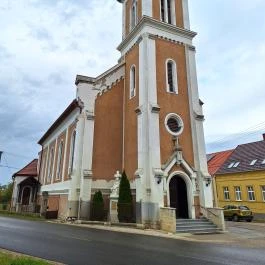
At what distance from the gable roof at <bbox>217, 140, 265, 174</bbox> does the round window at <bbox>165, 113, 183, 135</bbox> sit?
47.5ft

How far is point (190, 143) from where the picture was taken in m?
21.0

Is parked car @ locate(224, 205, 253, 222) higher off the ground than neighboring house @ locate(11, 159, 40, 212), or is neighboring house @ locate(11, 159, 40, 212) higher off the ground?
neighboring house @ locate(11, 159, 40, 212)

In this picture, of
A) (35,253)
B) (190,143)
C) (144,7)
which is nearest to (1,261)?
(35,253)

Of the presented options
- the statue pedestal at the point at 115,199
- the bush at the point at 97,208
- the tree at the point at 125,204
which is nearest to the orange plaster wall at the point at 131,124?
the statue pedestal at the point at 115,199

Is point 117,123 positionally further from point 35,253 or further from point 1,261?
point 1,261

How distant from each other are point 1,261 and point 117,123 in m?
17.1

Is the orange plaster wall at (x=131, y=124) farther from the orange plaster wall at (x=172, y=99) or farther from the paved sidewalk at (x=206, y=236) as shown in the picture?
the paved sidewalk at (x=206, y=236)

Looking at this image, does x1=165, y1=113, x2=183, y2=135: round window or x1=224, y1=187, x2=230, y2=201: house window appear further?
x1=224, y1=187, x2=230, y2=201: house window

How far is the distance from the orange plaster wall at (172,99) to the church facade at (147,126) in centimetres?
8

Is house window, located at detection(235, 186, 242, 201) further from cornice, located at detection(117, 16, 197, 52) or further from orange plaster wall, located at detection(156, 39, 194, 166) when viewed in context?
cornice, located at detection(117, 16, 197, 52)

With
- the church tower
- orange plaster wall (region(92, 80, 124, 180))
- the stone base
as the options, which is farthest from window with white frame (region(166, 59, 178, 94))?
the stone base

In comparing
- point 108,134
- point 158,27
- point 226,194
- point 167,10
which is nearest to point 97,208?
point 108,134

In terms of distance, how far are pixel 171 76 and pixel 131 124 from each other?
5.05 metres

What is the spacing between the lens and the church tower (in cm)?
1852
